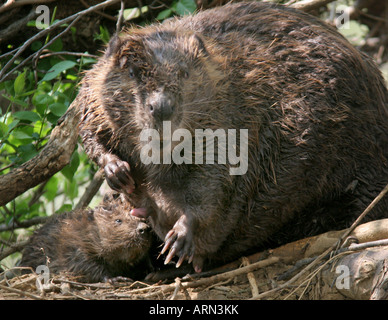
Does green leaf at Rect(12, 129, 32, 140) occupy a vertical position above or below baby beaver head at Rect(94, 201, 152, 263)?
above

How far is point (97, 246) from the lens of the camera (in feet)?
14.6

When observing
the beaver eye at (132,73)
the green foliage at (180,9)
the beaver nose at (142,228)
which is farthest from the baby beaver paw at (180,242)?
the green foliage at (180,9)

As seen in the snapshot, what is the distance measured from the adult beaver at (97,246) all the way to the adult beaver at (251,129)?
32 centimetres

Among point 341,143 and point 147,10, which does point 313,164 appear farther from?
point 147,10

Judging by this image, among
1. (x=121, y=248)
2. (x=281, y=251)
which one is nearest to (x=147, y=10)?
(x=121, y=248)

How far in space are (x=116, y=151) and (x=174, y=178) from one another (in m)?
0.53

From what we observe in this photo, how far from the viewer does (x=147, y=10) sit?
554 centimetres

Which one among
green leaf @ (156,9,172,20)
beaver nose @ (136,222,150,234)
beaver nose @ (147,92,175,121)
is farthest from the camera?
green leaf @ (156,9,172,20)

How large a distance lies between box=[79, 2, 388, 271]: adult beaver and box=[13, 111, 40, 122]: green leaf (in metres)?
0.58

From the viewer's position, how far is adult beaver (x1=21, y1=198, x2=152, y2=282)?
14.3 ft

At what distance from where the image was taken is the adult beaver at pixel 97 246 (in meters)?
4.34

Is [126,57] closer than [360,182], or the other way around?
[126,57]

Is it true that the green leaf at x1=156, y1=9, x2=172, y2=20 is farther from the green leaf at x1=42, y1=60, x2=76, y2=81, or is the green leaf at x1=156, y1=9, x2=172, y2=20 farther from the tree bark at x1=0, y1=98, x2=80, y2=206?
the tree bark at x1=0, y1=98, x2=80, y2=206

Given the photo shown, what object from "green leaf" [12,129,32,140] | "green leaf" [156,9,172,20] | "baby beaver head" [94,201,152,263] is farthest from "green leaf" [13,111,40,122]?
"green leaf" [156,9,172,20]
